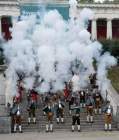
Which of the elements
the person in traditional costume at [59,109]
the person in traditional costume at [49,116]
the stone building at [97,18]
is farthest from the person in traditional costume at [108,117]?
the stone building at [97,18]

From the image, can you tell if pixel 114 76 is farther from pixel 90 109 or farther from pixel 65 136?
pixel 65 136

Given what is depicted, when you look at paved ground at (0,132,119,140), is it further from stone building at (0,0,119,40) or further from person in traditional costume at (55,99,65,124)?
stone building at (0,0,119,40)

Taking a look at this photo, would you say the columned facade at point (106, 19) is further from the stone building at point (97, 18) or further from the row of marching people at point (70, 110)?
the row of marching people at point (70, 110)

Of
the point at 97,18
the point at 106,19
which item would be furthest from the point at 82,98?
the point at 106,19

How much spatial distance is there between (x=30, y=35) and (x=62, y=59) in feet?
9.51

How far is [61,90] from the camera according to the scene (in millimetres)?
52000

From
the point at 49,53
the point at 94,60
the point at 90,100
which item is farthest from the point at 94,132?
the point at 94,60

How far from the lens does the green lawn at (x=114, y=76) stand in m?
59.0

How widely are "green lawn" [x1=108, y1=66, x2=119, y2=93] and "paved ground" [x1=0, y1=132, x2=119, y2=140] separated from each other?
1098 cm

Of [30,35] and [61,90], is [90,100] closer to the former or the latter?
[61,90]

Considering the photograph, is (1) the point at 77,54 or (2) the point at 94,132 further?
(1) the point at 77,54

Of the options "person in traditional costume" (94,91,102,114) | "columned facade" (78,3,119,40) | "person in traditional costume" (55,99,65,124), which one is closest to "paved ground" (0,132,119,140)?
"person in traditional costume" (55,99,65,124)

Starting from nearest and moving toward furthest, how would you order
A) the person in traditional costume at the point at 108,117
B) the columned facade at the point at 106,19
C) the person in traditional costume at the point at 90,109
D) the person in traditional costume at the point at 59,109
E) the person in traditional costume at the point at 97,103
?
the person in traditional costume at the point at 108,117 < the person in traditional costume at the point at 59,109 < the person in traditional costume at the point at 90,109 < the person in traditional costume at the point at 97,103 < the columned facade at the point at 106,19

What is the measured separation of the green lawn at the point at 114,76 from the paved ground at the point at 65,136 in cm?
1098
